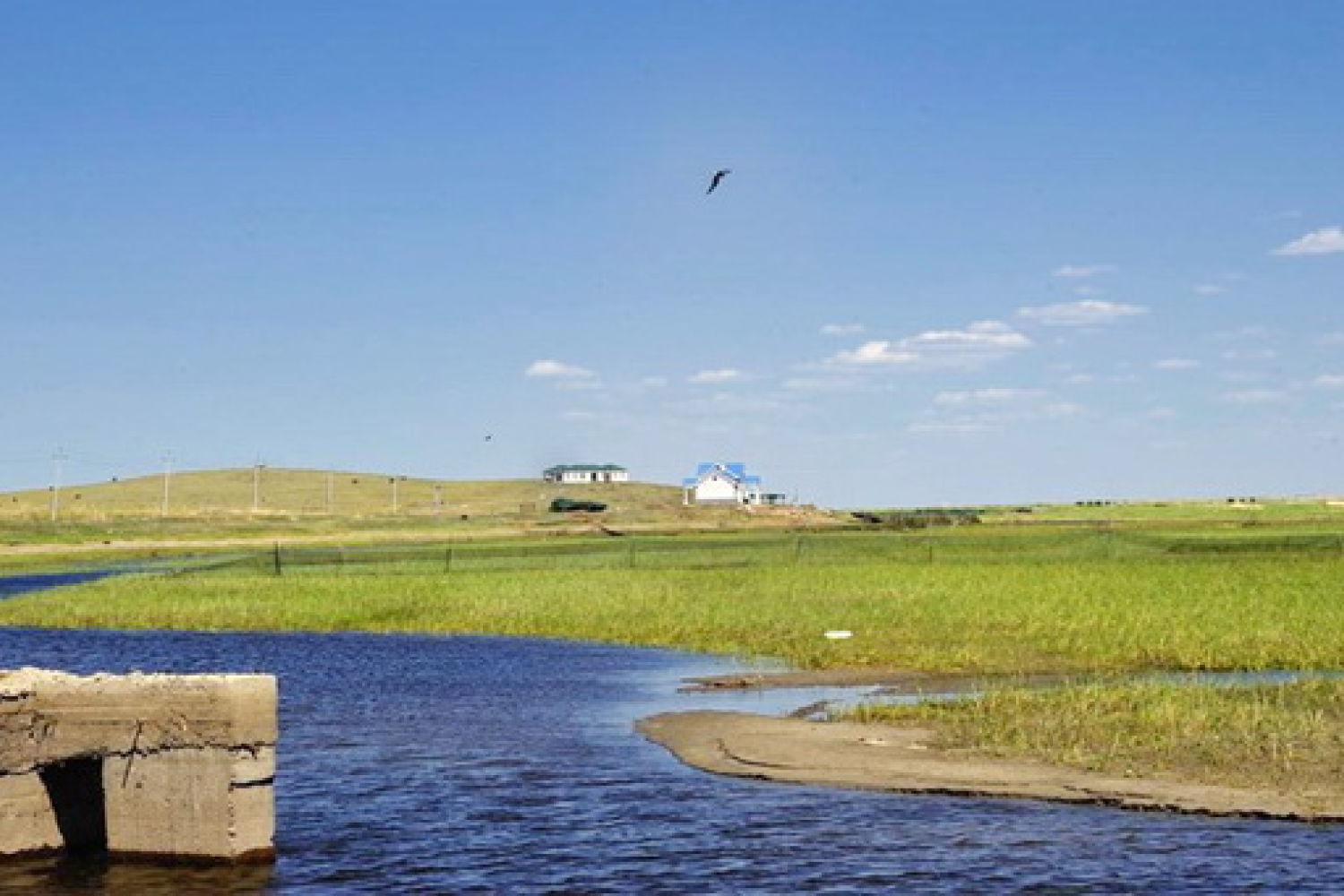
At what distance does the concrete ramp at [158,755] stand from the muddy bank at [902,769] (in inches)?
→ 375

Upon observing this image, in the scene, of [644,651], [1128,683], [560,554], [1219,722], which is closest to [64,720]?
[1219,722]

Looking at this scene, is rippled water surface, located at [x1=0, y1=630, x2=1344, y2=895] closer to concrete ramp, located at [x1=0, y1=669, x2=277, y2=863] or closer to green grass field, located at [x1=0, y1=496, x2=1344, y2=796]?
concrete ramp, located at [x1=0, y1=669, x2=277, y2=863]

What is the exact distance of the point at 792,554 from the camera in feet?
301

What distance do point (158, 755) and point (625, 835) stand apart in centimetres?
645

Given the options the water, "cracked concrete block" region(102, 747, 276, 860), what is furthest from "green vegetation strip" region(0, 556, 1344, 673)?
"cracked concrete block" region(102, 747, 276, 860)

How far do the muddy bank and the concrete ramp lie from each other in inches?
375

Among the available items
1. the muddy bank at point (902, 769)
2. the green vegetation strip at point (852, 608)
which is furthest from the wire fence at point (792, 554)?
the muddy bank at point (902, 769)

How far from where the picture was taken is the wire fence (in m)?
86.9

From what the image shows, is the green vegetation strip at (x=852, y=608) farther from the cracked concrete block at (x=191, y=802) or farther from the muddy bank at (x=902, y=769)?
the cracked concrete block at (x=191, y=802)

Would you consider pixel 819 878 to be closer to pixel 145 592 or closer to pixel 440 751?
pixel 440 751

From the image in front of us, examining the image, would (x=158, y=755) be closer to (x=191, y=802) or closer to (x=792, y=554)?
(x=191, y=802)

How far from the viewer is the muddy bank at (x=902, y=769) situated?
78.1 ft

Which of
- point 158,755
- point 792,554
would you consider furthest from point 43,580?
point 158,755

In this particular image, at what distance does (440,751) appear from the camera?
31.5 meters
